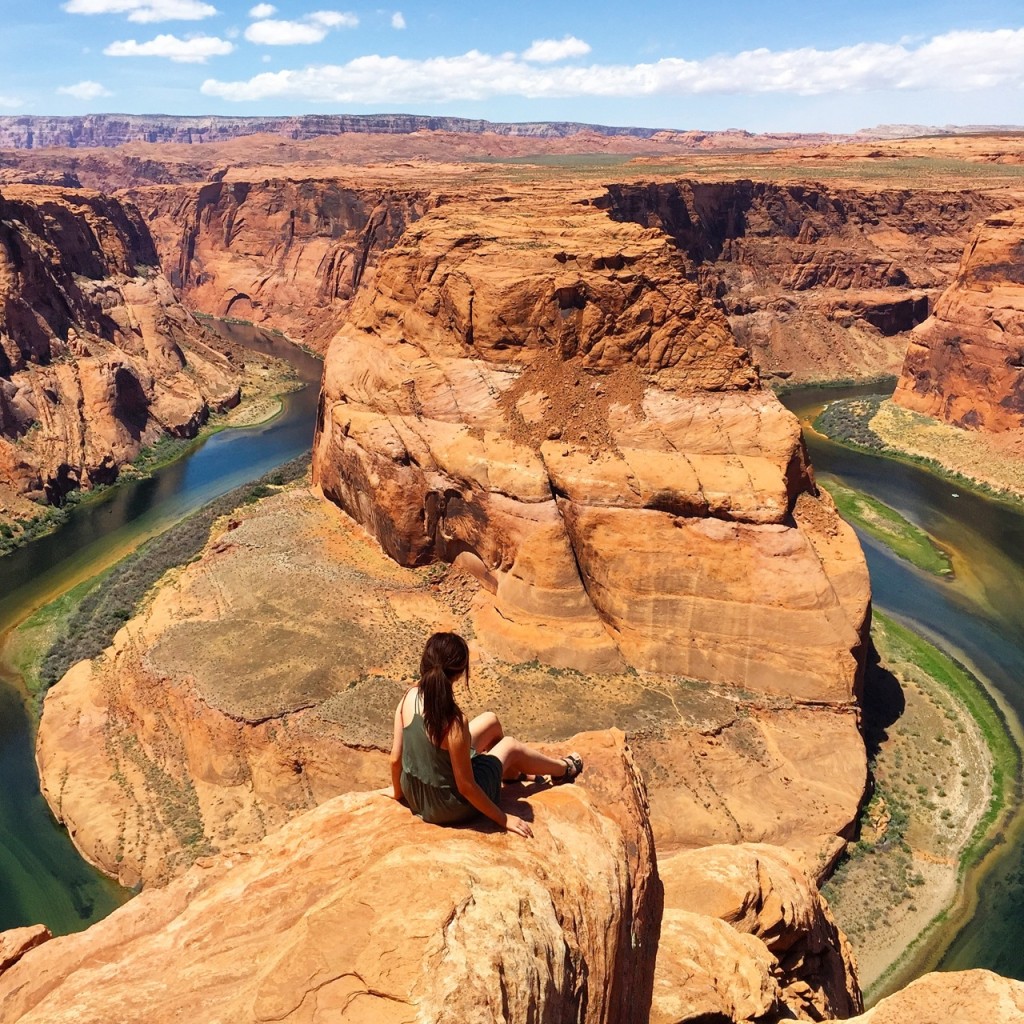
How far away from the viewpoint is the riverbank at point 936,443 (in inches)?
2164

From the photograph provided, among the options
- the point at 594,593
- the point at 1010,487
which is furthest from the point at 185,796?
the point at 1010,487

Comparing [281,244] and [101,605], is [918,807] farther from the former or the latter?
[281,244]

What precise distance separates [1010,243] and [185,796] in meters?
65.4

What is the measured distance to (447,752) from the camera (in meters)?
8.21

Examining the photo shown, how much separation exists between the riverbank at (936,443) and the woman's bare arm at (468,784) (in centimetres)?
5424

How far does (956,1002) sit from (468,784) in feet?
17.5

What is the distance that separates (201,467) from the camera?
193 feet

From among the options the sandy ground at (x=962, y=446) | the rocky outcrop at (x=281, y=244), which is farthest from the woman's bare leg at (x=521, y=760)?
the rocky outcrop at (x=281, y=244)

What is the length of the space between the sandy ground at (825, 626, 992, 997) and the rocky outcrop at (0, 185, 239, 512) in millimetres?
48602

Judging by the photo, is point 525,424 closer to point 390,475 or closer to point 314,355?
point 390,475

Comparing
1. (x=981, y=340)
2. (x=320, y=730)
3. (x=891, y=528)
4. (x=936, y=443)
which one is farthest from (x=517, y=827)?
(x=981, y=340)

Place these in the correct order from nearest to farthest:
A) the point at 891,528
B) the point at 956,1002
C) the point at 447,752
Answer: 1. the point at 956,1002
2. the point at 447,752
3. the point at 891,528

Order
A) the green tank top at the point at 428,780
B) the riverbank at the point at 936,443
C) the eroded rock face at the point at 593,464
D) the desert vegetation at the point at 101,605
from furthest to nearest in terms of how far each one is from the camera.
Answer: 1. the riverbank at the point at 936,443
2. the desert vegetation at the point at 101,605
3. the eroded rock face at the point at 593,464
4. the green tank top at the point at 428,780

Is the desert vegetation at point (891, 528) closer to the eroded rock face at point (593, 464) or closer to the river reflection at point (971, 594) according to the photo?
the river reflection at point (971, 594)
